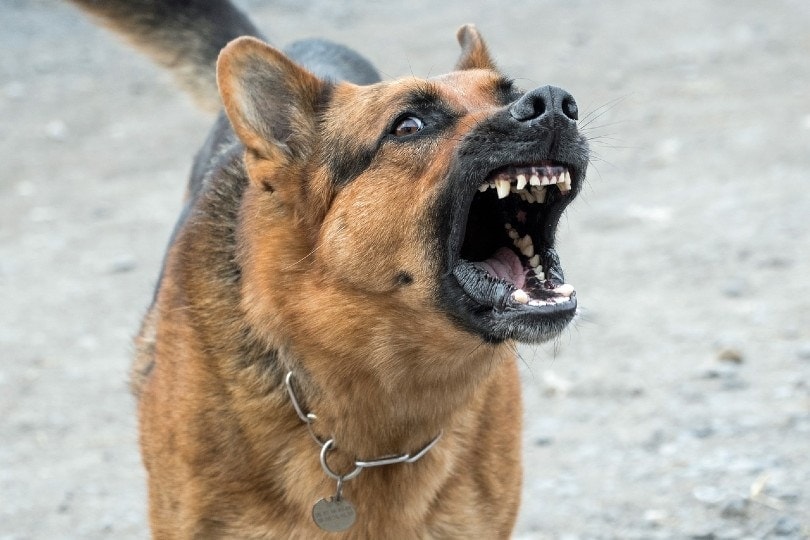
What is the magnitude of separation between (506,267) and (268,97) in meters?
0.92

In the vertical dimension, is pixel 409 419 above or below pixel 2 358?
above

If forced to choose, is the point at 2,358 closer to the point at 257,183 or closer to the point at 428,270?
the point at 257,183

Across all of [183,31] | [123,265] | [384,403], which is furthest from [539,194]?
[123,265]

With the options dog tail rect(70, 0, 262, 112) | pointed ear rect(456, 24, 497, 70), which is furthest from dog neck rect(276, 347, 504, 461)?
dog tail rect(70, 0, 262, 112)

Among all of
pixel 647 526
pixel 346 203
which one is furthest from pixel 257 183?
pixel 647 526

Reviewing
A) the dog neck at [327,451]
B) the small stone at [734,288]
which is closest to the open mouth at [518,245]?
the dog neck at [327,451]

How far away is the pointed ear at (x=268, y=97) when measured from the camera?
10.6 ft

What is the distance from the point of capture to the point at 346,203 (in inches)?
125

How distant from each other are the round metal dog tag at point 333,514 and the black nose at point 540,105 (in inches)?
48.7

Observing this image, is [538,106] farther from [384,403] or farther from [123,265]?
[123,265]

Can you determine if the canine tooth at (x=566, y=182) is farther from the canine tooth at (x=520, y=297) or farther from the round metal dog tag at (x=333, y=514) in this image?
the round metal dog tag at (x=333, y=514)

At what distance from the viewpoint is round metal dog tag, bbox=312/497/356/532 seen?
3.20 m

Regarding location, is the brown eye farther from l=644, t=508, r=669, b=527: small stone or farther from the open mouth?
l=644, t=508, r=669, b=527: small stone

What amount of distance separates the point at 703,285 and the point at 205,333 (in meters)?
3.76
